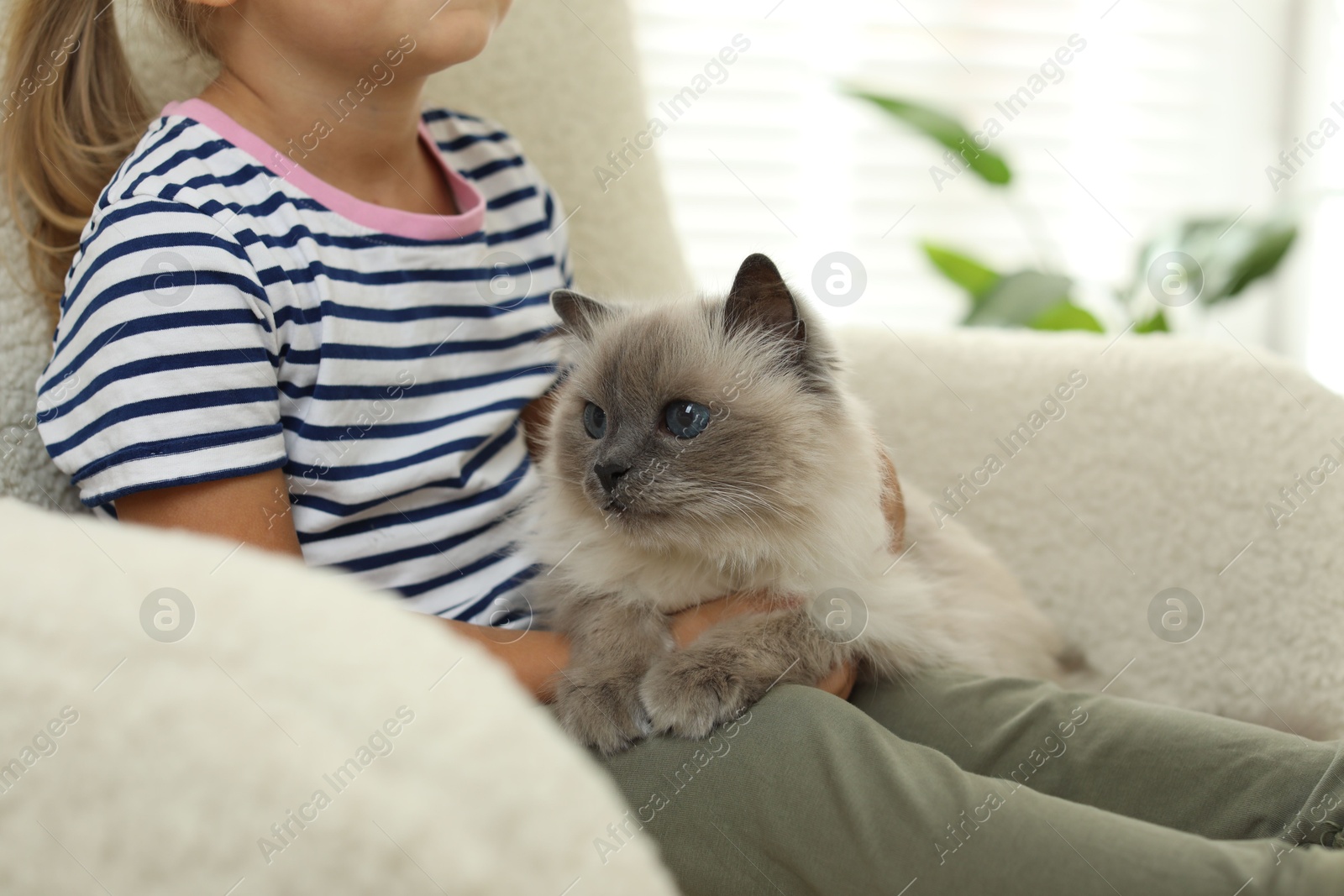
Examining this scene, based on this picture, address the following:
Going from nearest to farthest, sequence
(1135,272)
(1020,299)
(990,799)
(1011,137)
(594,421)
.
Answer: (990,799) → (594,421) → (1020,299) → (1135,272) → (1011,137)

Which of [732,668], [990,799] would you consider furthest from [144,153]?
[990,799]

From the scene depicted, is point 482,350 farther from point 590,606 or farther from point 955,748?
point 955,748

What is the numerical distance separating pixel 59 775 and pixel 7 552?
0.16 m

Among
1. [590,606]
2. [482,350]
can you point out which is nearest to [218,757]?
[590,606]

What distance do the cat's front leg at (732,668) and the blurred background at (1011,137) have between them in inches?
70.7

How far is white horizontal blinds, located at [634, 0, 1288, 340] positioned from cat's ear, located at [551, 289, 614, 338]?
1592 mm

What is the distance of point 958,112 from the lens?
Answer: 2.94 m

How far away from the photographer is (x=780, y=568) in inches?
50.5

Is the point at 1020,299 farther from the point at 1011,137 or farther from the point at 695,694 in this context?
the point at 695,694

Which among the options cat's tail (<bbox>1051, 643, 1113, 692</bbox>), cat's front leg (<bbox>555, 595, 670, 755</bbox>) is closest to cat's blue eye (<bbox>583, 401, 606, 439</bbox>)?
cat's front leg (<bbox>555, 595, 670, 755</bbox>)

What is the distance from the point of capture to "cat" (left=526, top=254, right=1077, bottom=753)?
119 cm

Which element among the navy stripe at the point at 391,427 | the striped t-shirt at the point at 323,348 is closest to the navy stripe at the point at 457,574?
the striped t-shirt at the point at 323,348

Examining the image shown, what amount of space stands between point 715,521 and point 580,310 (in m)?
0.38

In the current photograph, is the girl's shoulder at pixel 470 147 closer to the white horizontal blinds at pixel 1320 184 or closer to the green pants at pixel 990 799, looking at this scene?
the green pants at pixel 990 799
